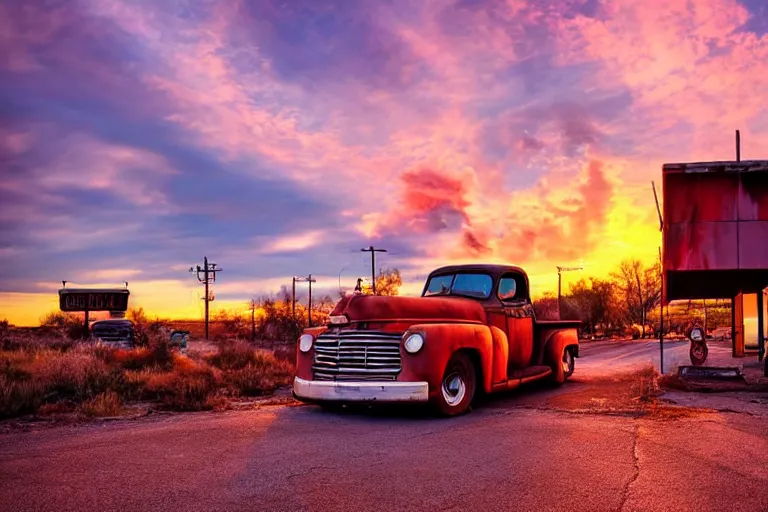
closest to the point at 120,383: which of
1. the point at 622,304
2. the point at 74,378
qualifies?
the point at 74,378

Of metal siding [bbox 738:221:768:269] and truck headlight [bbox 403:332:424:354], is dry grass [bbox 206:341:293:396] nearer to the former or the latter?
truck headlight [bbox 403:332:424:354]

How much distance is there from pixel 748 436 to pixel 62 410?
937cm

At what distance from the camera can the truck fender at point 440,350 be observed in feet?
27.0

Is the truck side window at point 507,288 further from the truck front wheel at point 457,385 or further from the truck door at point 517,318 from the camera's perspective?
the truck front wheel at point 457,385

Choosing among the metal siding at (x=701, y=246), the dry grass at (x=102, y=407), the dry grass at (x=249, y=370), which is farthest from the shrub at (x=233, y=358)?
the metal siding at (x=701, y=246)

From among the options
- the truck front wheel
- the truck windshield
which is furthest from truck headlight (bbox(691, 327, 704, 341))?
the truck front wheel

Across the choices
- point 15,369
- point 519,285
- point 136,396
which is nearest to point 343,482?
point 519,285

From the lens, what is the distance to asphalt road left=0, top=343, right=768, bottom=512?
4715 millimetres

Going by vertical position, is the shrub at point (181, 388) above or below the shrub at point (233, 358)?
above

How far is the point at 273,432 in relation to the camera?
7348 millimetres

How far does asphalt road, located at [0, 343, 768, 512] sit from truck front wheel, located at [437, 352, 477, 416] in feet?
0.85

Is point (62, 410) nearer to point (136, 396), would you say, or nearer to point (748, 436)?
point (136, 396)

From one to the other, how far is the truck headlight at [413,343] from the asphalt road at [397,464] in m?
0.89

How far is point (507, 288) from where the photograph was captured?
431 inches
